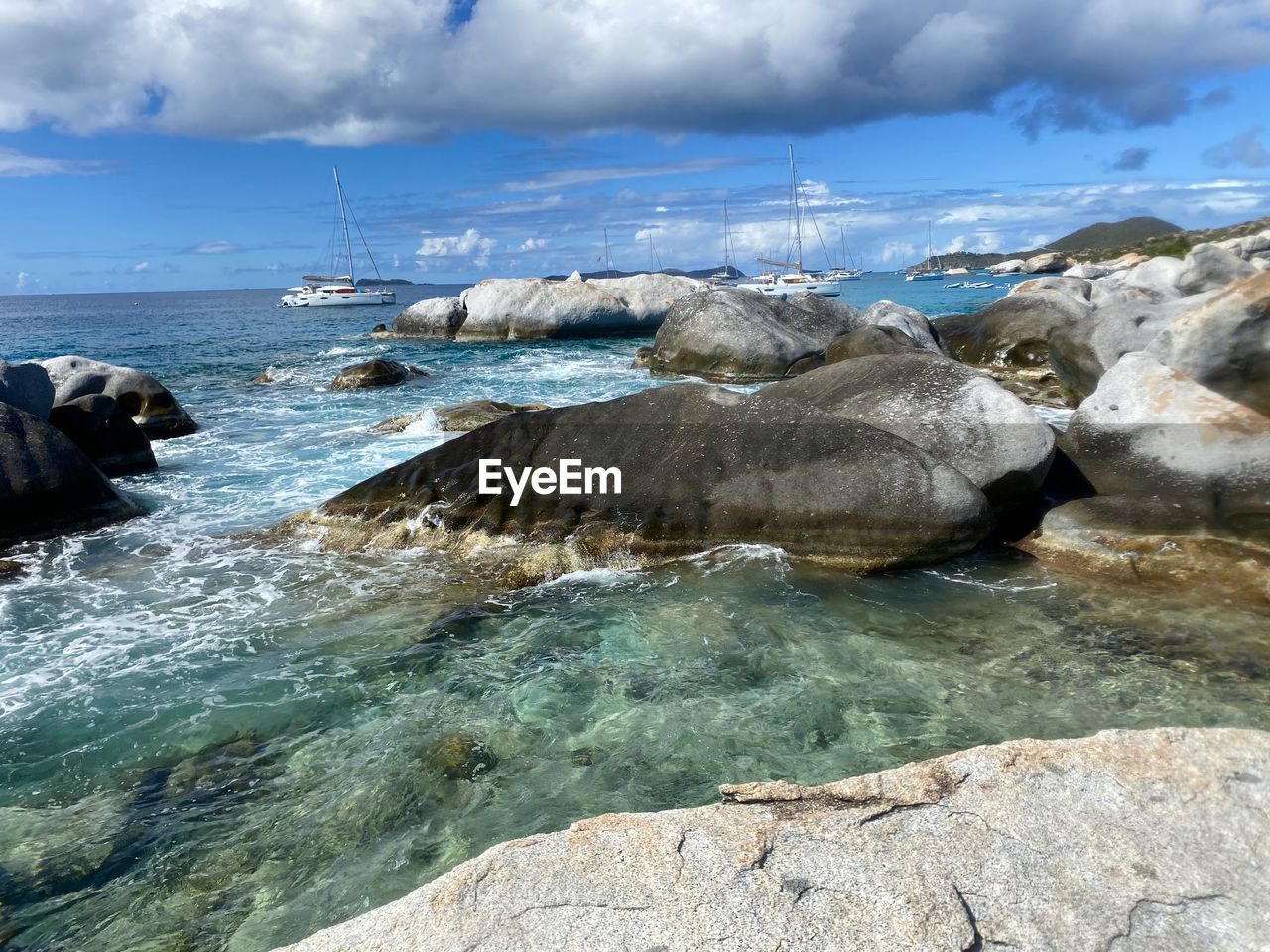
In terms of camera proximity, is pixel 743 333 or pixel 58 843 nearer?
pixel 58 843

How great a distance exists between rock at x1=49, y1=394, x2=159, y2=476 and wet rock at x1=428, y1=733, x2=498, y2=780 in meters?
10.8

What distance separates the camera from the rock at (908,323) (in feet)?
66.1

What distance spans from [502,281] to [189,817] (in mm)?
37743

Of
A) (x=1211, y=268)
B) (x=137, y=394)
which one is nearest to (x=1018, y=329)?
(x=1211, y=268)

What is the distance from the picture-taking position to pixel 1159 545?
763cm

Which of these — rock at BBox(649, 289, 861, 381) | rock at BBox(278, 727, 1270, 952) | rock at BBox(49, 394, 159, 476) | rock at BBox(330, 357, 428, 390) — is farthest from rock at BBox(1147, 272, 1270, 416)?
rock at BBox(330, 357, 428, 390)

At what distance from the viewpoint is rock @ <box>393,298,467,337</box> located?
4184 centimetres

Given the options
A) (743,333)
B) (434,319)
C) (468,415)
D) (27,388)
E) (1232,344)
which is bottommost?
(468,415)

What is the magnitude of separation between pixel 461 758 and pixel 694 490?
411 centimetres

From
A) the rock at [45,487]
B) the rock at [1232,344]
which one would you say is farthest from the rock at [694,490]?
the rock at [45,487]

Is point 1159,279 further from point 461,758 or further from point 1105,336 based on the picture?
point 461,758

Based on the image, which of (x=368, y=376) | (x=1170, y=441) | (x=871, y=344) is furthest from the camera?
(x=368, y=376)

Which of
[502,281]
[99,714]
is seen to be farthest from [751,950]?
[502,281]

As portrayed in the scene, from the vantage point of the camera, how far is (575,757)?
4.96 metres
